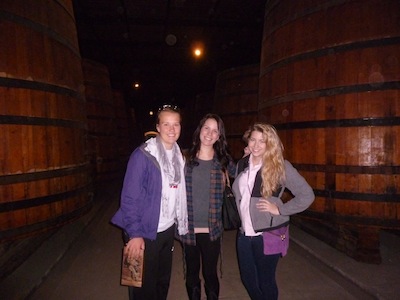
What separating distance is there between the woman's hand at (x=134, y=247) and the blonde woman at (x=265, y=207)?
658 mm

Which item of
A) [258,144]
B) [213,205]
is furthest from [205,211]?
[258,144]

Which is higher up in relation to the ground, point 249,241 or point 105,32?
point 105,32

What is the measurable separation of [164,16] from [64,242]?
5.15m

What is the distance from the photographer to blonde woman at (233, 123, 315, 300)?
1772 mm

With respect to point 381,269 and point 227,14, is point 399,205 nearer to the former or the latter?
point 381,269

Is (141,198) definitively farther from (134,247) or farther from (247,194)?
(247,194)

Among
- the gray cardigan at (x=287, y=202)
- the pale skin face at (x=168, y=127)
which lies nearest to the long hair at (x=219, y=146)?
the pale skin face at (x=168, y=127)

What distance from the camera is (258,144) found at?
187 centimetres

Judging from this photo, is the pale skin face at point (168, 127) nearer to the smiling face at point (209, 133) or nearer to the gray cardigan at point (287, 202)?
the smiling face at point (209, 133)

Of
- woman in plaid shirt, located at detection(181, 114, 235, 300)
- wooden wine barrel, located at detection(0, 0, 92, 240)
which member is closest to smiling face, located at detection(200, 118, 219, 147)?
woman in plaid shirt, located at detection(181, 114, 235, 300)

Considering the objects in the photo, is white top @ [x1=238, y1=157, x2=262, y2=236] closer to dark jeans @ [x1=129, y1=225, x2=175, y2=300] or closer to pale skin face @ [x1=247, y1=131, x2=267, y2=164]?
pale skin face @ [x1=247, y1=131, x2=267, y2=164]

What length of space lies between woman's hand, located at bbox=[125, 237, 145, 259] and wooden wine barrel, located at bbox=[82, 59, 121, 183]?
459 cm

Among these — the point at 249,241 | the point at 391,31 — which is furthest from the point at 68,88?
the point at 391,31

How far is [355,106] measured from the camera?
2586 mm
